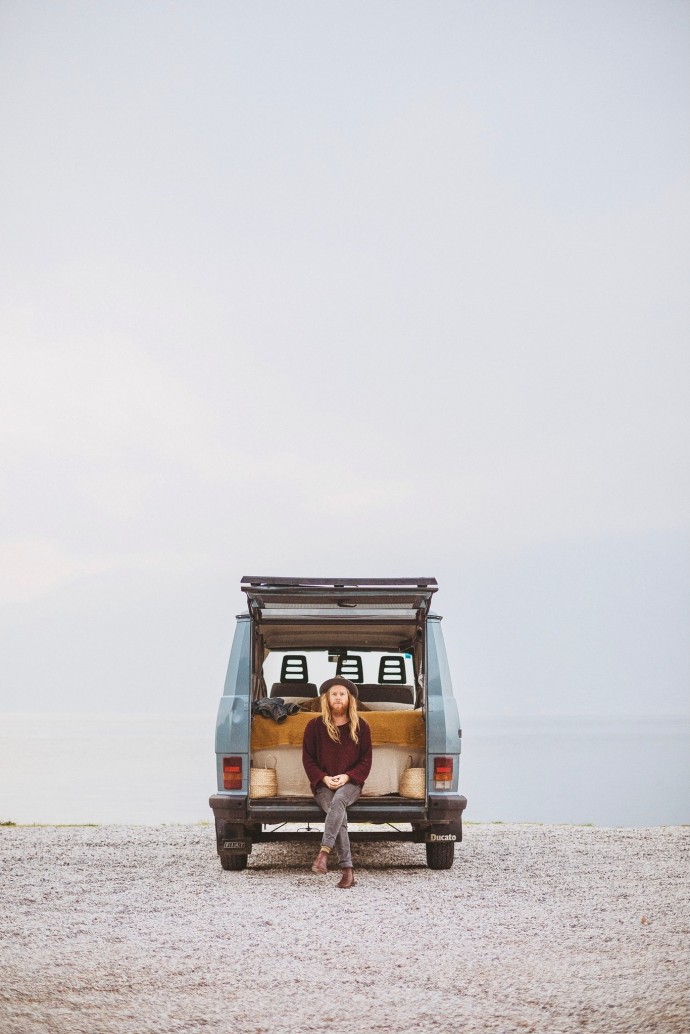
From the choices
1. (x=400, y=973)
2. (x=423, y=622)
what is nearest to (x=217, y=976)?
(x=400, y=973)

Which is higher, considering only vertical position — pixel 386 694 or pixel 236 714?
pixel 386 694

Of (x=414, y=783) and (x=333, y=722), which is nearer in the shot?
(x=333, y=722)

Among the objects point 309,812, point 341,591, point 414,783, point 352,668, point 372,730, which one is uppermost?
point 341,591

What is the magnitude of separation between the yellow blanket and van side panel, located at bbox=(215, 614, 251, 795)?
432 millimetres

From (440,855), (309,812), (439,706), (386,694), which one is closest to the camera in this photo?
(309,812)

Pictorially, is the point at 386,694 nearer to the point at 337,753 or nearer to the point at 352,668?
the point at 352,668

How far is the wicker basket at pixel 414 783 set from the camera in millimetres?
9680

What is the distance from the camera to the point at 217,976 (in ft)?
17.6

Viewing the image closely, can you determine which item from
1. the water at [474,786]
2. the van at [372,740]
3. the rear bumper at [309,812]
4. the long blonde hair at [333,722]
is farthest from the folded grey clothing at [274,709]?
the water at [474,786]

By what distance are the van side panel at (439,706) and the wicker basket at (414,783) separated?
0.22 meters

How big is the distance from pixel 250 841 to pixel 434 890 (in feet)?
5.89

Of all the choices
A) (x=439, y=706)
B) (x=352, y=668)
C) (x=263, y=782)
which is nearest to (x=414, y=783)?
(x=439, y=706)

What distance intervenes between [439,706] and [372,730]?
0.74m

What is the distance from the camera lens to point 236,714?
31.1 feet
